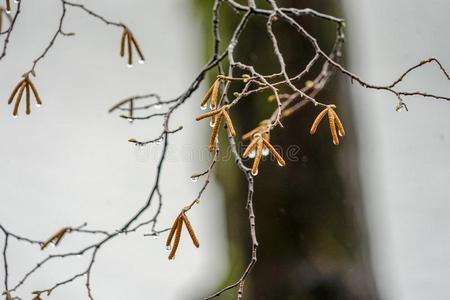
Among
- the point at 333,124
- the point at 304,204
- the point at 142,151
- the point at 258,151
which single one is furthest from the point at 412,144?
the point at 258,151

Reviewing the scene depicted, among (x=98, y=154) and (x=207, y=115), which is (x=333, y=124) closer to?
(x=207, y=115)

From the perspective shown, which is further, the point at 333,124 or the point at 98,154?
the point at 98,154

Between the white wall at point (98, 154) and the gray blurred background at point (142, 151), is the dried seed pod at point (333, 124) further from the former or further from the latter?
the white wall at point (98, 154)

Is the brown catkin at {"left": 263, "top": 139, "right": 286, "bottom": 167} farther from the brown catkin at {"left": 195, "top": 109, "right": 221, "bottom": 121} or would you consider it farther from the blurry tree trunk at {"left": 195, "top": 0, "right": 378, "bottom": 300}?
the blurry tree trunk at {"left": 195, "top": 0, "right": 378, "bottom": 300}

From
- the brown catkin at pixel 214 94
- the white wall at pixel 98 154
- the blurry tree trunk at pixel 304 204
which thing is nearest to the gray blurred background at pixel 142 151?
the white wall at pixel 98 154

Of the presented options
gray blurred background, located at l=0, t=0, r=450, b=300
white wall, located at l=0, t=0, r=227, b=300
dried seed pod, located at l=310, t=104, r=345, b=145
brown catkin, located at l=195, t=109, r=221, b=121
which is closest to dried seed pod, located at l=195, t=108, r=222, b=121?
brown catkin, located at l=195, t=109, r=221, b=121

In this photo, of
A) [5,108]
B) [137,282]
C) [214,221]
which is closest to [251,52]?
[214,221]

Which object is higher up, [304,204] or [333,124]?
[333,124]

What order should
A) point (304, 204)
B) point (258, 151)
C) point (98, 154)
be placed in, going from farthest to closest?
point (98, 154) < point (304, 204) < point (258, 151)
